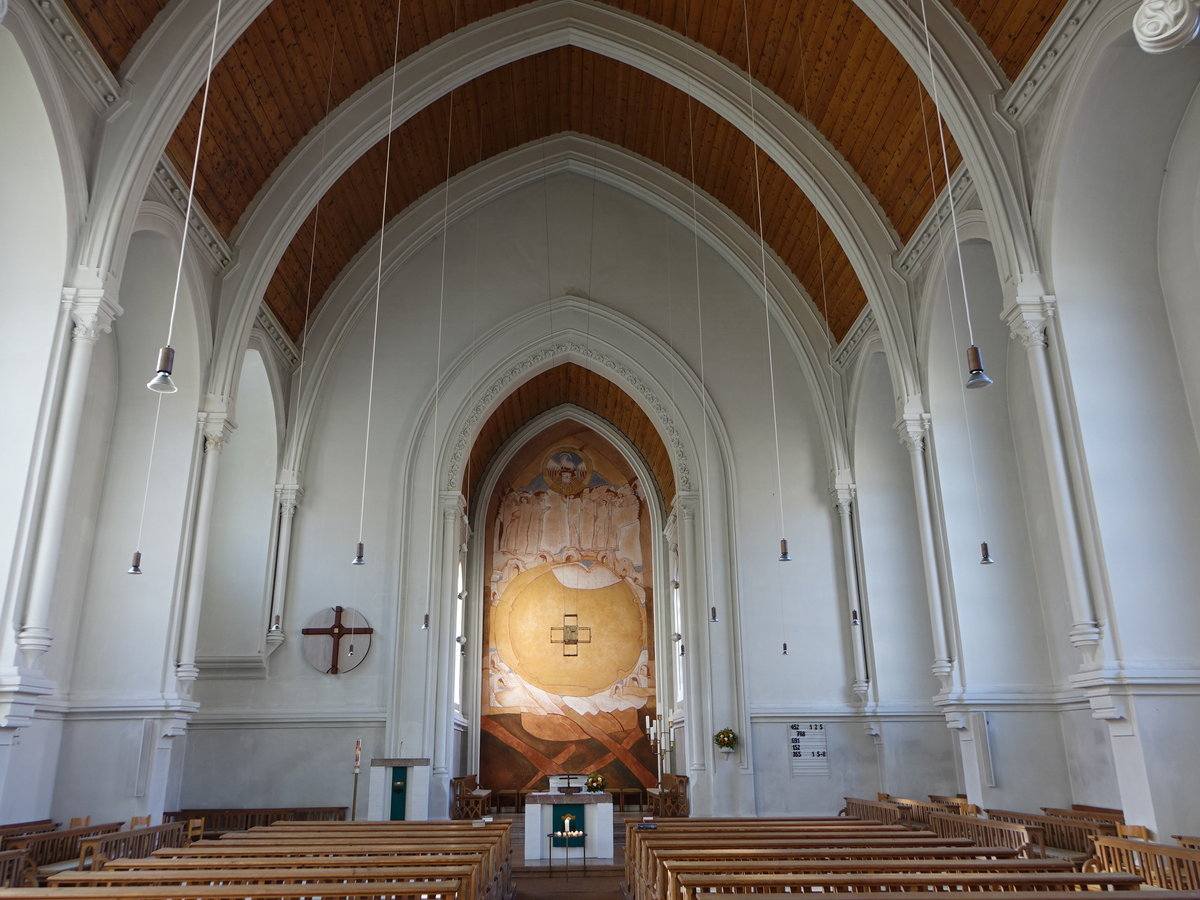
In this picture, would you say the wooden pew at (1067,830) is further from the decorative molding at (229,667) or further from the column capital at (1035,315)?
the decorative molding at (229,667)

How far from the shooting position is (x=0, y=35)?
673 cm

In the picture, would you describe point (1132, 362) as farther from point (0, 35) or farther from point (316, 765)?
point (316, 765)

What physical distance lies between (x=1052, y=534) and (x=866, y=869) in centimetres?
684

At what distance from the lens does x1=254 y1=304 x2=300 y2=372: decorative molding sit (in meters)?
12.4

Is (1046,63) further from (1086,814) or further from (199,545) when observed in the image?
(199,545)

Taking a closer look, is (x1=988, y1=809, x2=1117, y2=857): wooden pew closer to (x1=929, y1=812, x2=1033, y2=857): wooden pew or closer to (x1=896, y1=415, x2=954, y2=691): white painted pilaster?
(x1=929, y1=812, x2=1033, y2=857): wooden pew

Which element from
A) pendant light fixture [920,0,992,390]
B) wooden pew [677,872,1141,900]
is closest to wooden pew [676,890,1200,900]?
wooden pew [677,872,1141,900]

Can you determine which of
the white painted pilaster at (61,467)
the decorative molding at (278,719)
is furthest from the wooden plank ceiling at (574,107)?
the decorative molding at (278,719)

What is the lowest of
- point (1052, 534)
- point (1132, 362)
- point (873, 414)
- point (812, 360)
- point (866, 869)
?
point (866, 869)

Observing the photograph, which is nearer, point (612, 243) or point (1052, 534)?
point (1052, 534)

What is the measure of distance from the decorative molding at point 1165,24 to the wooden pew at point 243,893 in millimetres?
5833

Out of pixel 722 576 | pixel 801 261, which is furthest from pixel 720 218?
pixel 722 576

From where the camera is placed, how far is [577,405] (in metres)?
19.7

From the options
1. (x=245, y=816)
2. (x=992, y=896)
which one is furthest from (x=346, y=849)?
(x=245, y=816)
